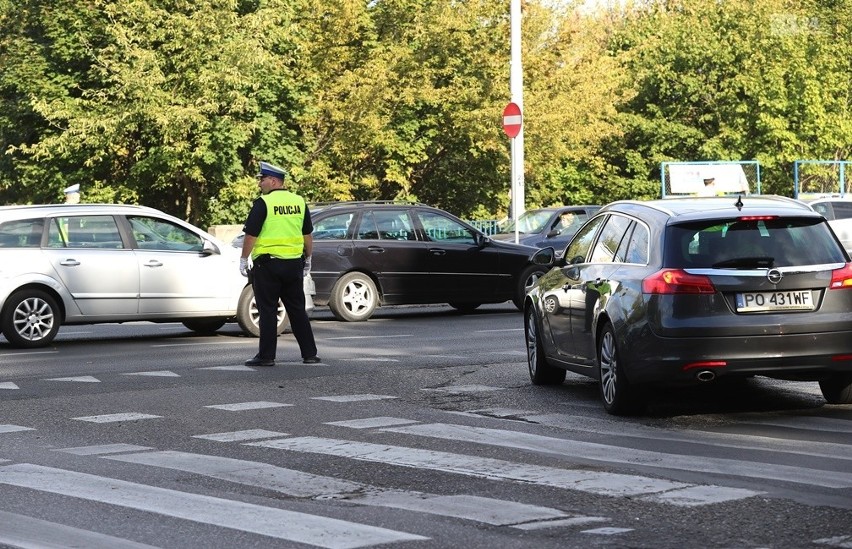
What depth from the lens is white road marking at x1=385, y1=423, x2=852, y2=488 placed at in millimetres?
7832

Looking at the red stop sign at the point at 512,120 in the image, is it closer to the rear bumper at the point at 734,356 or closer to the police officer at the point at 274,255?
the police officer at the point at 274,255

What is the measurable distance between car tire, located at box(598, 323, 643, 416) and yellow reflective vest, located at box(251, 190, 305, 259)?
4533 mm

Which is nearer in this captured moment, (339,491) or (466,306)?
(339,491)

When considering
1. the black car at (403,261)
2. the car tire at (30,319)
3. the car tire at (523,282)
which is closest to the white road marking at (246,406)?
the car tire at (30,319)

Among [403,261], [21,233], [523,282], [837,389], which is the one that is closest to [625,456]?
[837,389]

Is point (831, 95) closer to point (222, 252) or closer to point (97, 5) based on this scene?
point (97, 5)

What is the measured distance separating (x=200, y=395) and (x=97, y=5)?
89.6 ft

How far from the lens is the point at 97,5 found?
124 feet

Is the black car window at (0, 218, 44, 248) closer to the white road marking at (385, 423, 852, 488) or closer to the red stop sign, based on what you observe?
the white road marking at (385, 423, 852, 488)

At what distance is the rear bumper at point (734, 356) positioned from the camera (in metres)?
9.98

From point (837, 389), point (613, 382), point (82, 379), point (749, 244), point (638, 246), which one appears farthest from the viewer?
point (82, 379)

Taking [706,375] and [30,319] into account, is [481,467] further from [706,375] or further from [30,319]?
[30,319]

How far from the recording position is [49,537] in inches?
254

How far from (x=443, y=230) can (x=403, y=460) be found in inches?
550
